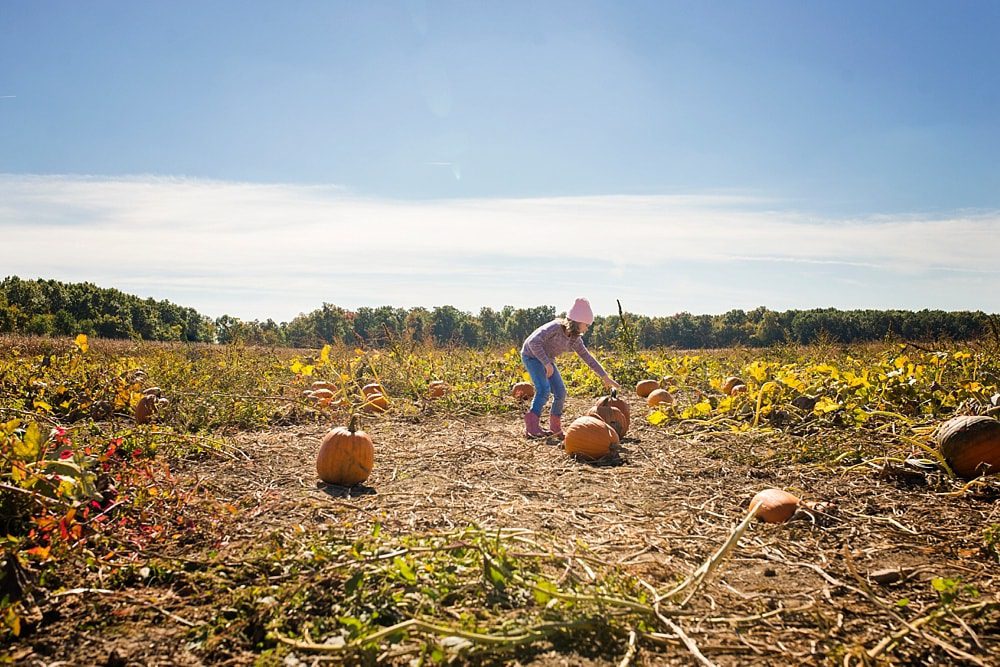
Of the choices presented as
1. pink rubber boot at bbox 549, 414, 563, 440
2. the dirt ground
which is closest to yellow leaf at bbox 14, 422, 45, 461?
the dirt ground

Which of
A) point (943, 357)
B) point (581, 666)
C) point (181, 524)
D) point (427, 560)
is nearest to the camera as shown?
point (581, 666)

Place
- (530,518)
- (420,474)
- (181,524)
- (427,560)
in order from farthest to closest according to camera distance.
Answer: (420,474)
(530,518)
(181,524)
(427,560)

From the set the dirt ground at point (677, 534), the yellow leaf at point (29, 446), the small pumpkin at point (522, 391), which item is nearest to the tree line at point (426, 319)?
the small pumpkin at point (522, 391)

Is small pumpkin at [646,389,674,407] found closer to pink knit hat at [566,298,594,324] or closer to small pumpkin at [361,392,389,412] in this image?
pink knit hat at [566,298,594,324]

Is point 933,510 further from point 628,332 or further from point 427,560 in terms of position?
point 628,332

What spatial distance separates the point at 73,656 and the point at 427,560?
130 centimetres

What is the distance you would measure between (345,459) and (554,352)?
3.58 m

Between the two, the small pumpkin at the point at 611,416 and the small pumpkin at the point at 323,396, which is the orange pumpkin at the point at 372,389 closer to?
the small pumpkin at the point at 323,396

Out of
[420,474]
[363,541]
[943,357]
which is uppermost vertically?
[943,357]

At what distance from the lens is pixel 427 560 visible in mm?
2545

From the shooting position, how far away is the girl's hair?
7.14 meters

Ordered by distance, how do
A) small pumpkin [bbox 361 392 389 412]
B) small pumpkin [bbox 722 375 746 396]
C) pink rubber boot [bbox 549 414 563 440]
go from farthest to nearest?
small pumpkin [bbox 361 392 389 412] < small pumpkin [bbox 722 375 746 396] < pink rubber boot [bbox 549 414 563 440]

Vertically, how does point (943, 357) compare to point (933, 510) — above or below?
above

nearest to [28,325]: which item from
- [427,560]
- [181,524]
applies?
[181,524]
